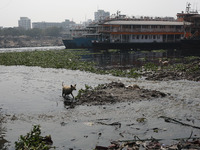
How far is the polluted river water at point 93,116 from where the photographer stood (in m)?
8.94

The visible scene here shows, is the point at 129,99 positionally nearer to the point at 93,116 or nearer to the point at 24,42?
the point at 93,116

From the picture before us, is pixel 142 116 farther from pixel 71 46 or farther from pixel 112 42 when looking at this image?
pixel 71 46

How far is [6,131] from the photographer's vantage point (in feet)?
32.2

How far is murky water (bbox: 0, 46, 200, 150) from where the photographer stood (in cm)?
894

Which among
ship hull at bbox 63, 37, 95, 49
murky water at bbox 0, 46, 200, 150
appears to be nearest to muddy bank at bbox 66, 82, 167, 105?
murky water at bbox 0, 46, 200, 150

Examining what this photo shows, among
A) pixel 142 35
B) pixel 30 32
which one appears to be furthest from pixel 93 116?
pixel 30 32

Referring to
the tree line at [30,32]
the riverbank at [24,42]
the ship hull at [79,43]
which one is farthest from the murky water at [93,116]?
the tree line at [30,32]

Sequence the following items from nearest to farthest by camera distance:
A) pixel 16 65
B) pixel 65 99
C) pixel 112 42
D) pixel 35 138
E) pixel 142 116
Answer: pixel 35 138, pixel 142 116, pixel 65 99, pixel 16 65, pixel 112 42

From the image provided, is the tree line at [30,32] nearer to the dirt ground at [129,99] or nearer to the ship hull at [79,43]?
the ship hull at [79,43]

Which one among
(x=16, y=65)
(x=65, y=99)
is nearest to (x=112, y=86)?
(x=65, y=99)

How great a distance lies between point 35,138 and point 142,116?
5.25 metres

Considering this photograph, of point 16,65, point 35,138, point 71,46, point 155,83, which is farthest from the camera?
point 71,46

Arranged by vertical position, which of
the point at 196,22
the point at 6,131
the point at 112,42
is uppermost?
the point at 196,22

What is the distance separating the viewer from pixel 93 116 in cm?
1127
